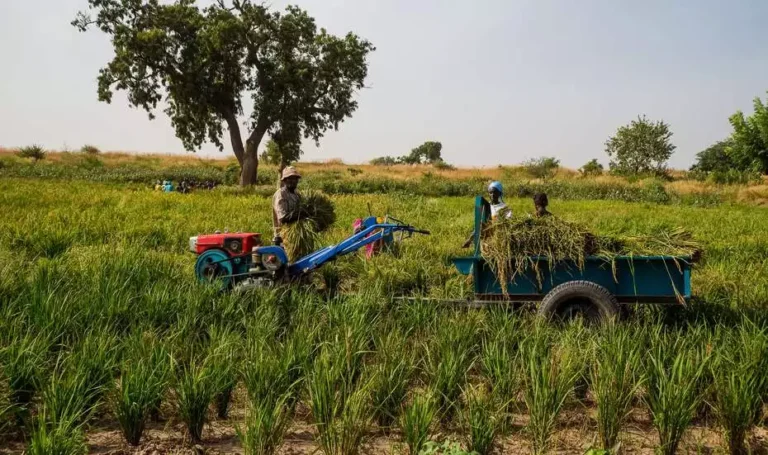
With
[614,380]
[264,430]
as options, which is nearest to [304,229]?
[264,430]

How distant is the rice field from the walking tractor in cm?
31

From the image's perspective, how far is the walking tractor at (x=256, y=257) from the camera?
20.0 ft

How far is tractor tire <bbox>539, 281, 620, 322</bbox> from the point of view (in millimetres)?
4762

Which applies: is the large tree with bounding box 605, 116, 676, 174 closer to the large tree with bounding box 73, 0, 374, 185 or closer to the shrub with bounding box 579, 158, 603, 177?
the shrub with bounding box 579, 158, 603, 177

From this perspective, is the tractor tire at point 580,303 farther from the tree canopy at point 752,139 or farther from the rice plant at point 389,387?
the tree canopy at point 752,139

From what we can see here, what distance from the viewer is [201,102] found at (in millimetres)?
27766

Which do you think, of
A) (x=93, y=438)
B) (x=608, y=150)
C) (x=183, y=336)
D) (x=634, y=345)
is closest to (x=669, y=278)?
(x=634, y=345)

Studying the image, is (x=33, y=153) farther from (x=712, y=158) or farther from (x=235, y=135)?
(x=712, y=158)

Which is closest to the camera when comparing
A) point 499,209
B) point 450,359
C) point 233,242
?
point 450,359

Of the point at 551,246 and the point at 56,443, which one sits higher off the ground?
the point at 551,246

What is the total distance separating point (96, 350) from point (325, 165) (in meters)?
44.5

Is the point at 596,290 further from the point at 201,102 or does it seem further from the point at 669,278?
the point at 201,102

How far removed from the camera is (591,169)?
4212 centimetres

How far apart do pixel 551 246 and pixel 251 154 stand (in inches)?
1032
